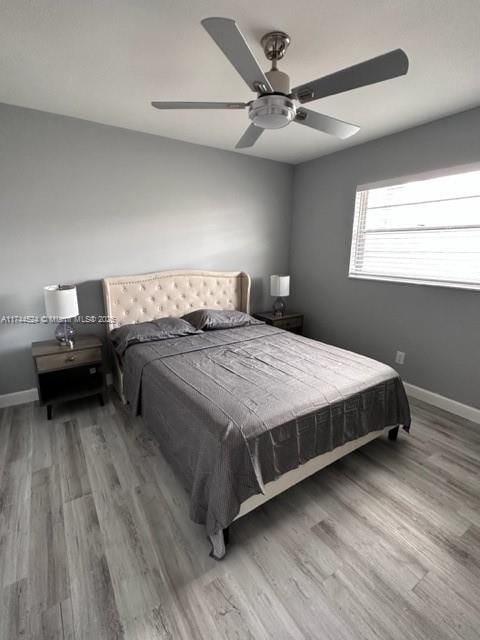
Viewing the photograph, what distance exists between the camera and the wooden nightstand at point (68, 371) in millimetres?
2422

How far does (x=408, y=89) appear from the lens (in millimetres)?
2055

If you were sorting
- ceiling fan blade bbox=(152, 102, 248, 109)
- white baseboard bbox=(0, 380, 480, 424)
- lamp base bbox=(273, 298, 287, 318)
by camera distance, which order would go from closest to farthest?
1. ceiling fan blade bbox=(152, 102, 248, 109)
2. white baseboard bbox=(0, 380, 480, 424)
3. lamp base bbox=(273, 298, 287, 318)

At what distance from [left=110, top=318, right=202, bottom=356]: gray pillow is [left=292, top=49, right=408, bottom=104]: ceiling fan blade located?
2.06 m

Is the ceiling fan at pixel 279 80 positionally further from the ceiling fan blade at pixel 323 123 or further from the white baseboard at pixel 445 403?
the white baseboard at pixel 445 403

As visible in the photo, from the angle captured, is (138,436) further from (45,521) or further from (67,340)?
(67,340)

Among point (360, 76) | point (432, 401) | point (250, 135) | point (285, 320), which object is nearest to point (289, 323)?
point (285, 320)

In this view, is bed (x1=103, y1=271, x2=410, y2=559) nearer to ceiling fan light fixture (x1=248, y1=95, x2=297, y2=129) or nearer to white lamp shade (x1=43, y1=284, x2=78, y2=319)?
white lamp shade (x1=43, y1=284, x2=78, y2=319)

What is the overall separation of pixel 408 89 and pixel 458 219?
114 cm

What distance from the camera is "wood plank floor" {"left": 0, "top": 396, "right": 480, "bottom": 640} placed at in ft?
3.84

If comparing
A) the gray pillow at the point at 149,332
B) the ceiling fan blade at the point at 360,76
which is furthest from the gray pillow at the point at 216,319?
the ceiling fan blade at the point at 360,76

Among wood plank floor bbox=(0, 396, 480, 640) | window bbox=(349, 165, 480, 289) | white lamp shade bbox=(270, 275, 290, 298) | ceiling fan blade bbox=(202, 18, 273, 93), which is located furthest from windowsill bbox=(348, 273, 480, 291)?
ceiling fan blade bbox=(202, 18, 273, 93)

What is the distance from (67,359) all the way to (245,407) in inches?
68.6

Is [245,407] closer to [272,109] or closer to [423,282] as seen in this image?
[272,109]

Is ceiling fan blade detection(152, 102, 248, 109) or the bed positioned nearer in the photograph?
the bed
